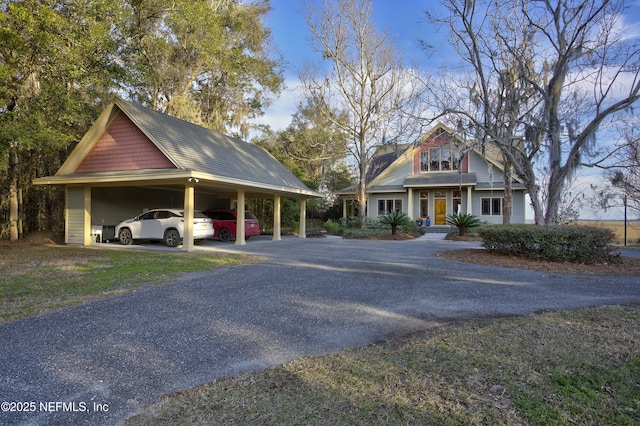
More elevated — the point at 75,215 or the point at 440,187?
the point at 440,187

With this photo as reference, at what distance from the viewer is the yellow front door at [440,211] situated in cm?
2617

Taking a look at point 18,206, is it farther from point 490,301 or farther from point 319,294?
point 490,301

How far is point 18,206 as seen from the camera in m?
17.4

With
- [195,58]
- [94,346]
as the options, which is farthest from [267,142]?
[94,346]

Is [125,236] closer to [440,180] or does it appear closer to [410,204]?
[410,204]

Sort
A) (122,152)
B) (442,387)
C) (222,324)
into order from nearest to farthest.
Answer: (442,387) < (222,324) < (122,152)

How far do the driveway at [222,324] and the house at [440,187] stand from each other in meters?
17.0

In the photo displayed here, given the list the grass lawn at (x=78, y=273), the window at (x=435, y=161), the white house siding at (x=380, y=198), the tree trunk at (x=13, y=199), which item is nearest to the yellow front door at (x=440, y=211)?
the white house siding at (x=380, y=198)

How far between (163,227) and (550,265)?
13040mm

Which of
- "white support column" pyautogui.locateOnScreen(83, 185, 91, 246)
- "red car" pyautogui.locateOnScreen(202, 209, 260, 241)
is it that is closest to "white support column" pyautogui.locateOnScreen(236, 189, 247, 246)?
"red car" pyautogui.locateOnScreen(202, 209, 260, 241)

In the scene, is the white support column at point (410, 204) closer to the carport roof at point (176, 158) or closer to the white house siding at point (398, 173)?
the white house siding at point (398, 173)

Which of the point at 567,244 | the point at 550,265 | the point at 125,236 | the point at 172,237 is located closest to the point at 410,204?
the point at 567,244

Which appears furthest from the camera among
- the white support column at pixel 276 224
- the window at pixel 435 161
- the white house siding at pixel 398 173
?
the white house siding at pixel 398 173

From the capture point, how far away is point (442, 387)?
9.93 ft
